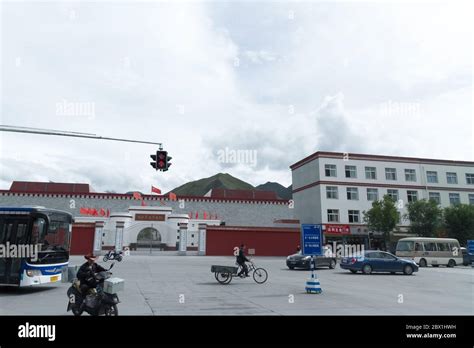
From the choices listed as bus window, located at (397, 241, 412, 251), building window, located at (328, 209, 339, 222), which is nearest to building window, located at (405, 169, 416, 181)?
building window, located at (328, 209, 339, 222)

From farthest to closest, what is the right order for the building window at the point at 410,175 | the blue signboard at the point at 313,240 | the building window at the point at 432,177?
the building window at the point at 432,177, the building window at the point at 410,175, the blue signboard at the point at 313,240

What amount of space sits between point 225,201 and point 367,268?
107ft

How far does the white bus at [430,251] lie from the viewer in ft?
89.4

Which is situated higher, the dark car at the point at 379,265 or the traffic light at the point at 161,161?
the traffic light at the point at 161,161

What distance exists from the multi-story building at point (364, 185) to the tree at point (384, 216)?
339cm

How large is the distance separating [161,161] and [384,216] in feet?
98.0

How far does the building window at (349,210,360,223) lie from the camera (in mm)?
41531

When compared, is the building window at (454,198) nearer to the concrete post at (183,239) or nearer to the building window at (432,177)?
the building window at (432,177)

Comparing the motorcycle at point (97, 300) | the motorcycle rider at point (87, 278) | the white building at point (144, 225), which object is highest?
the white building at point (144, 225)

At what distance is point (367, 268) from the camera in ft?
66.2

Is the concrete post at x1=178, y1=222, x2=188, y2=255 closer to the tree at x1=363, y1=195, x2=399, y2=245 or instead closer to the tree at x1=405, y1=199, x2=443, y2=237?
the tree at x1=363, y1=195, x2=399, y2=245

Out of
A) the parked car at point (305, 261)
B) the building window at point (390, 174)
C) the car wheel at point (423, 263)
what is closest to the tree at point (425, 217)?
the building window at point (390, 174)
